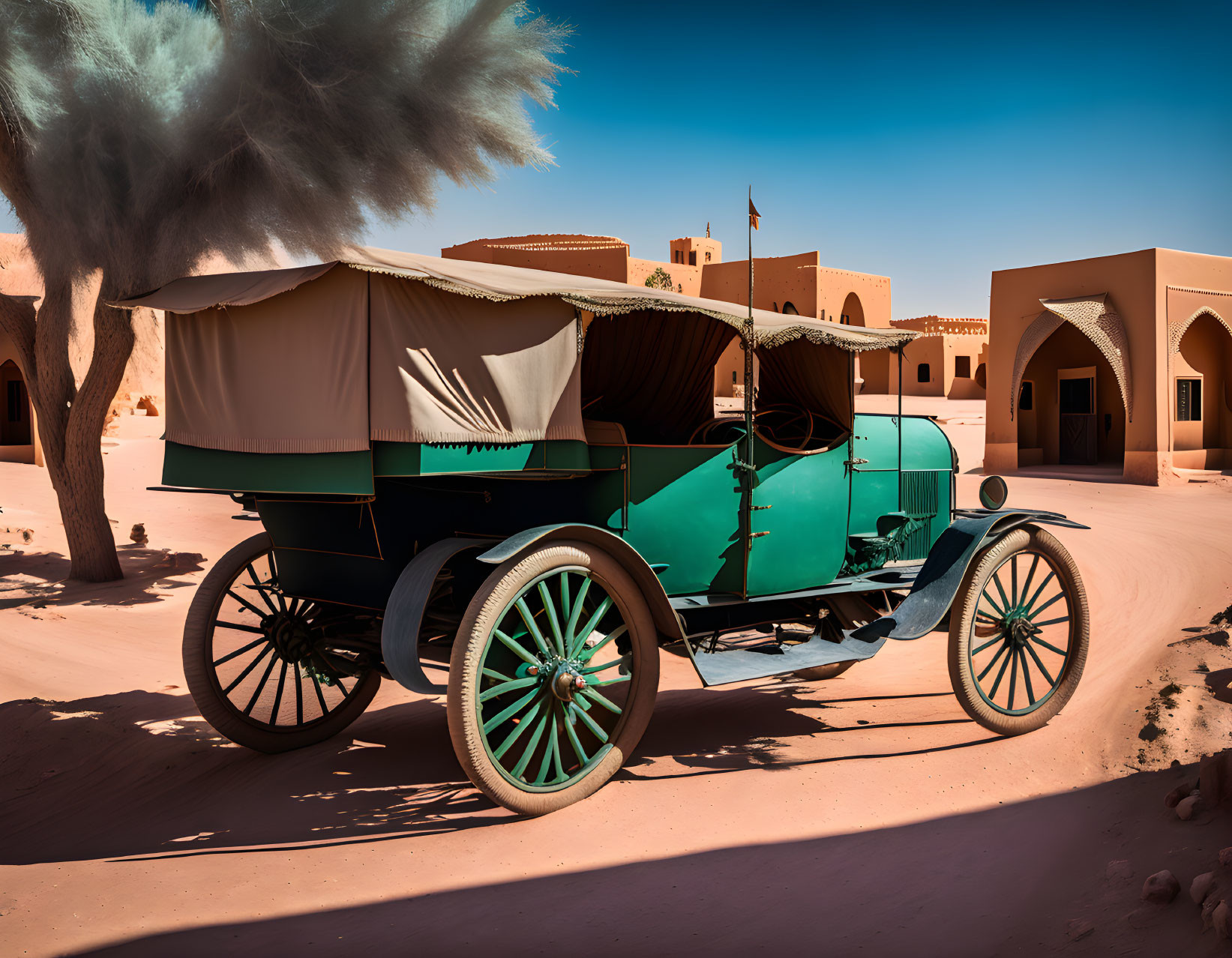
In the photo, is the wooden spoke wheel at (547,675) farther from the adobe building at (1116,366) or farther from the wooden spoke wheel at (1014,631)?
the adobe building at (1116,366)

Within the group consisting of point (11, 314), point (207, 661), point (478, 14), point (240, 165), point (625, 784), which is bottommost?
point (625, 784)

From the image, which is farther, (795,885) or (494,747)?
(494,747)

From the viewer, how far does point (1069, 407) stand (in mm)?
21500

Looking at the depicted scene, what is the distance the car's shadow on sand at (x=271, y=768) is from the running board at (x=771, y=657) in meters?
0.57

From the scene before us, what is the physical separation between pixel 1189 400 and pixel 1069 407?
293 centimetres

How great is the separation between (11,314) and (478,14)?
20.5ft

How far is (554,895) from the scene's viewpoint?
11.4 feet

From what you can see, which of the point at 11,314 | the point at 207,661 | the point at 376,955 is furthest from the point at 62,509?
the point at 376,955

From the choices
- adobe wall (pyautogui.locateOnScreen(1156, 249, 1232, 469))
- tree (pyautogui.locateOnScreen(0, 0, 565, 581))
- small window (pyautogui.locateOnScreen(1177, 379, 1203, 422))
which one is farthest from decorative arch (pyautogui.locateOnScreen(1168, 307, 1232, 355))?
tree (pyautogui.locateOnScreen(0, 0, 565, 581))

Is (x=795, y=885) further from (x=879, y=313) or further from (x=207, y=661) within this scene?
(x=879, y=313)

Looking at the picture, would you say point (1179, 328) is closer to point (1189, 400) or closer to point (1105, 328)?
point (1105, 328)

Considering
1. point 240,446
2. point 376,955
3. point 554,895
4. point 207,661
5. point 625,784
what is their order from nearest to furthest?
point 376,955
point 554,895
point 240,446
point 625,784
point 207,661

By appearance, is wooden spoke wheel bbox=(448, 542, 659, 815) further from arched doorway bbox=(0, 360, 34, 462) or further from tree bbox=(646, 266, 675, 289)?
tree bbox=(646, 266, 675, 289)

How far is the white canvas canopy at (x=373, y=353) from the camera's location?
12.8 ft
